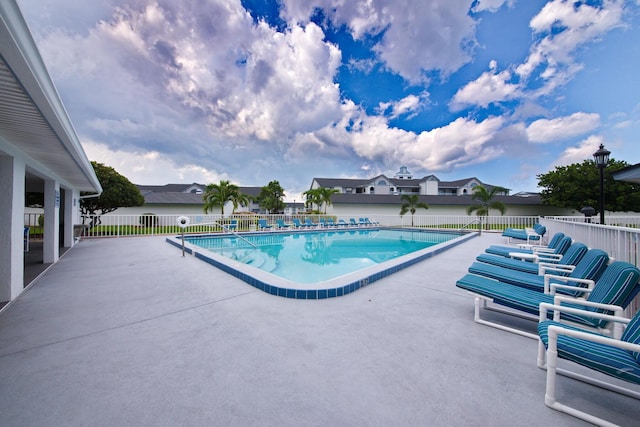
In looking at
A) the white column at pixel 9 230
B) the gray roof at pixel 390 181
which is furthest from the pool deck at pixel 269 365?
the gray roof at pixel 390 181

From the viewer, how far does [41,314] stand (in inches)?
123

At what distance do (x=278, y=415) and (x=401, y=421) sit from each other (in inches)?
29.4

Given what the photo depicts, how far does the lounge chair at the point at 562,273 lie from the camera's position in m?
2.76

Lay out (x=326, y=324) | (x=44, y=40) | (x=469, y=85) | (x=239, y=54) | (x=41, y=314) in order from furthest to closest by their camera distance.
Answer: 1. (x=469, y=85)
2. (x=239, y=54)
3. (x=44, y=40)
4. (x=41, y=314)
5. (x=326, y=324)

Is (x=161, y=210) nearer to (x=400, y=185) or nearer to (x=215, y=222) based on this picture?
(x=215, y=222)

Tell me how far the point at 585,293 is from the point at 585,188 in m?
28.7

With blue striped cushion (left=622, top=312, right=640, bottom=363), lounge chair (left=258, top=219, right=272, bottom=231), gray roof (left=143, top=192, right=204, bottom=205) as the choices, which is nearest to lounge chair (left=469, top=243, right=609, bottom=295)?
blue striped cushion (left=622, top=312, right=640, bottom=363)

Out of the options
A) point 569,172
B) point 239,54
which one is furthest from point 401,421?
point 569,172

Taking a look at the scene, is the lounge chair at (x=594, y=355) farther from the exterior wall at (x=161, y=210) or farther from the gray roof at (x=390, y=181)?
the gray roof at (x=390, y=181)

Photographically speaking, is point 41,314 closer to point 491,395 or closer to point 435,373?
point 435,373

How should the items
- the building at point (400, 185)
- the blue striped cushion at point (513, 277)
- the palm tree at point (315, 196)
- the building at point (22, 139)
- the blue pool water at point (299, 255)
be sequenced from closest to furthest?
the building at point (22, 139)
the blue striped cushion at point (513, 277)
the blue pool water at point (299, 255)
the palm tree at point (315, 196)
the building at point (400, 185)

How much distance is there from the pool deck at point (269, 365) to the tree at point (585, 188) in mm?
27117

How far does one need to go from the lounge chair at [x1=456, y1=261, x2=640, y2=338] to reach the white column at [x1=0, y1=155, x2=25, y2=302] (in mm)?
6113

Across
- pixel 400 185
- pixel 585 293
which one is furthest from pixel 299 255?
pixel 400 185
